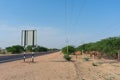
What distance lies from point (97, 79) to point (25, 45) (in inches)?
749

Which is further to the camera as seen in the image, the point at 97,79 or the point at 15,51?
the point at 15,51

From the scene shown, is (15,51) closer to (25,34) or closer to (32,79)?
(25,34)

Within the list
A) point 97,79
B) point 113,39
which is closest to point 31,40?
point 97,79

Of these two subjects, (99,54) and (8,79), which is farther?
(99,54)

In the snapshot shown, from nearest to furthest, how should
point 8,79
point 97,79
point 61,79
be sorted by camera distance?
point 8,79 → point 61,79 → point 97,79

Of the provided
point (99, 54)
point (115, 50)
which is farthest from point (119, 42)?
point (99, 54)

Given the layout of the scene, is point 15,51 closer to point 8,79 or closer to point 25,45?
point 25,45

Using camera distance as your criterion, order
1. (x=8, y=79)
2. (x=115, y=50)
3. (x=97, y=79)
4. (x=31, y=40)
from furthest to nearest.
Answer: (x=115, y=50) → (x=31, y=40) → (x=97, y=79) → (x=8, y=79)

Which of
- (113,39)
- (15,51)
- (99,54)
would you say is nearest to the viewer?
(113,39)

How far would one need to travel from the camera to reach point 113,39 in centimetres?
6100

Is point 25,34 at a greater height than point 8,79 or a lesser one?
greater

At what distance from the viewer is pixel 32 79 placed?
534 inches

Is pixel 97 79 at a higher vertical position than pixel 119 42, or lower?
lower

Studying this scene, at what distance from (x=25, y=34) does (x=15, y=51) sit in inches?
3321
